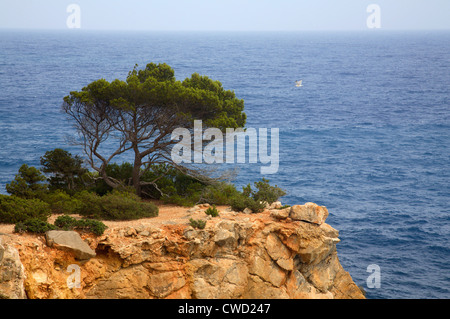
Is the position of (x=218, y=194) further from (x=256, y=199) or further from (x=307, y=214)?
(x=307, y=214)

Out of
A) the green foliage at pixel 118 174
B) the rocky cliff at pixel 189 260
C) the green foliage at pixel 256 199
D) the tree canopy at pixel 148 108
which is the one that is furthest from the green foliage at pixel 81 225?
the green foliage at pixel 118 174

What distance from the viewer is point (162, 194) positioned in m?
28.3

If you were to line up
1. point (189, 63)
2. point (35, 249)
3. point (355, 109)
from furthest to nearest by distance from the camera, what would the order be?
point (189, 63) → point (355, 109) → point (35, 249)

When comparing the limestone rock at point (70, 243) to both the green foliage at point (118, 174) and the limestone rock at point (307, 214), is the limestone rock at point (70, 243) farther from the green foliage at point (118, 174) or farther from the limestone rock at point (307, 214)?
the green foliage at point (118, 174)

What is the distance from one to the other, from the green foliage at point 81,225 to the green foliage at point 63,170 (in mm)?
8369

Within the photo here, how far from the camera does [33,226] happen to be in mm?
19500

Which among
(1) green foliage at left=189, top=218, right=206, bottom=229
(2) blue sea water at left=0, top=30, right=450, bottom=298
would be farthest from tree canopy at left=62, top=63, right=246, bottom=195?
(2) blue sea water at left=0, top=30, right=450, bottom=298

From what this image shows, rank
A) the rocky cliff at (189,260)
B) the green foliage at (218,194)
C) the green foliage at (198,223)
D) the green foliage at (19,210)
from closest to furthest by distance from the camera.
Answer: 1. the rocky cliff at (189,260)
2. the green foliage at (19,210)
3. the green foliage at (198,223)
4. the green foliage at (218,194)

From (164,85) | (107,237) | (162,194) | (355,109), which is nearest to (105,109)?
(164,85)

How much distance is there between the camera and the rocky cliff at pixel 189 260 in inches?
721

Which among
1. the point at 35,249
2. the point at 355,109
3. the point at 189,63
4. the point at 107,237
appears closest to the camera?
the point at 35,249

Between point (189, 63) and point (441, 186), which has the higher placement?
point (189, 63)

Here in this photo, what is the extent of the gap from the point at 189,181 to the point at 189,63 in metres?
129
